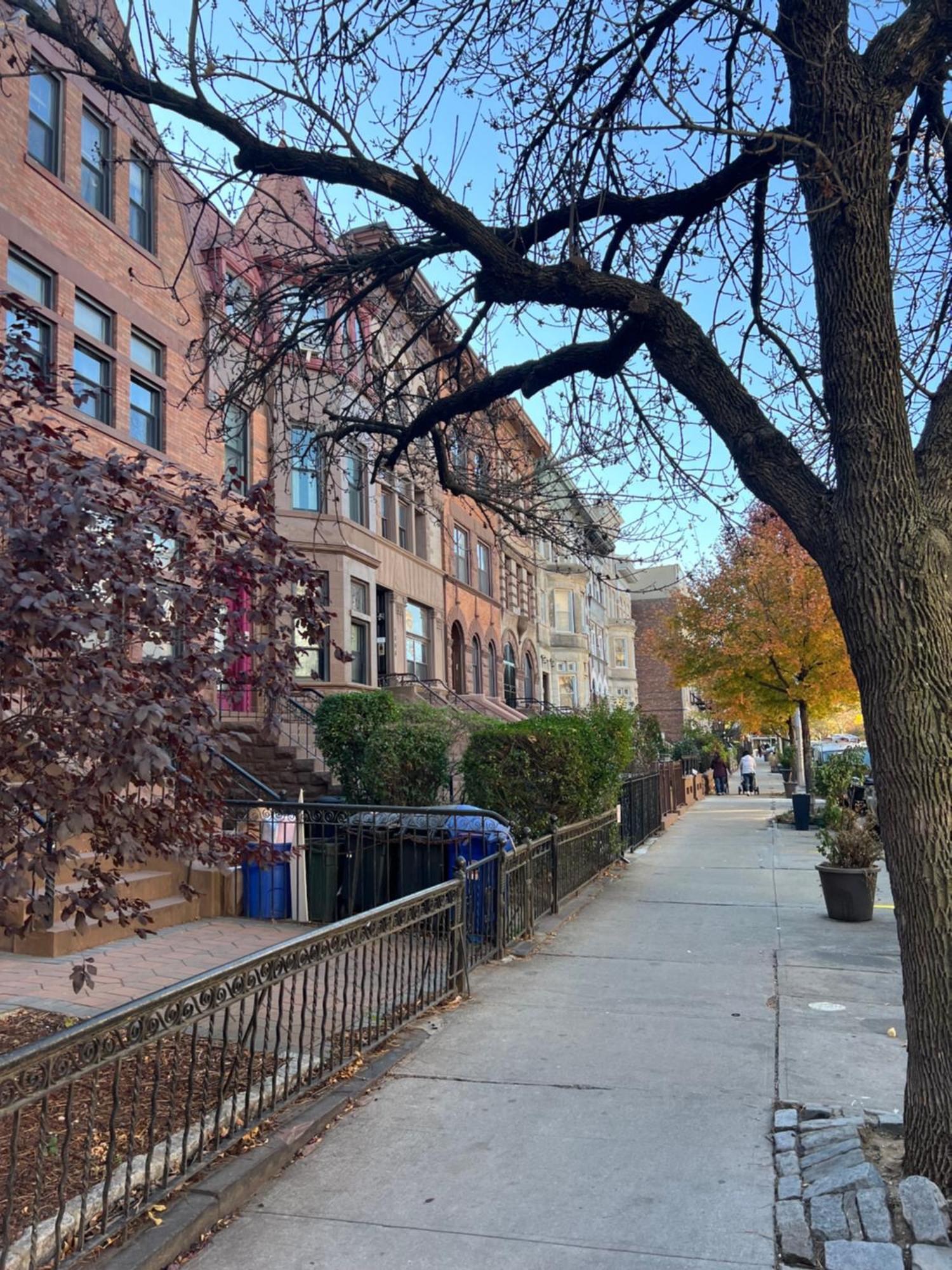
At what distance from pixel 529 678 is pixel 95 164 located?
99.0ft

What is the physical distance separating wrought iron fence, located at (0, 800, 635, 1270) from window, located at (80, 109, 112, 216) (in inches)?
435

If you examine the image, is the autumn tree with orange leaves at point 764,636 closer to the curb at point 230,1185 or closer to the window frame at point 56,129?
the window frame at point 56,129

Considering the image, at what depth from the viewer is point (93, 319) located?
50.3 feet

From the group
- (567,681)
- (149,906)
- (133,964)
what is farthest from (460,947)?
(567,681)

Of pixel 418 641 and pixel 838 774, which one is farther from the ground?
pixel 418 641

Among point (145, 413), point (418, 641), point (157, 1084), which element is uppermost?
point (145, 413)

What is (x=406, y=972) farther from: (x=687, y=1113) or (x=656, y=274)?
(x=656, y=274)

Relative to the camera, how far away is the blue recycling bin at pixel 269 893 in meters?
10.0

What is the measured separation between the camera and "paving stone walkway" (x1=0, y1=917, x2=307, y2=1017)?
257 inches

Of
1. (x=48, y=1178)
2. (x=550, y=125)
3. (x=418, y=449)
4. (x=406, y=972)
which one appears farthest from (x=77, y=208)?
(x=48, y=1178)

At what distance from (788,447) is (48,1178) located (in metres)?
4.33

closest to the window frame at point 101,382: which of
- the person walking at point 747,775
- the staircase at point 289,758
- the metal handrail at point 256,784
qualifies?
the staircase at point 289,758

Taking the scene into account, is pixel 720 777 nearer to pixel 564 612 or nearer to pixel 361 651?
pixel 564 612

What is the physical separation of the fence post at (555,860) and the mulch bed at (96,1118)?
466cm
